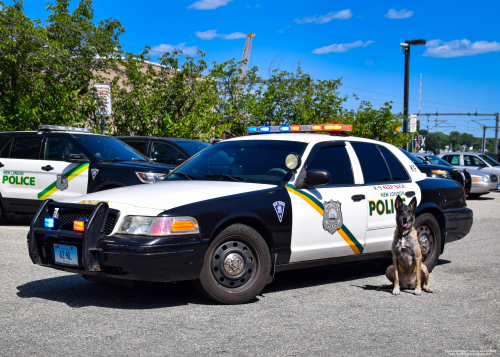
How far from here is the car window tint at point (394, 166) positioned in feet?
22.4

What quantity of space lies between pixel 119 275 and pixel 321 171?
7.10ft

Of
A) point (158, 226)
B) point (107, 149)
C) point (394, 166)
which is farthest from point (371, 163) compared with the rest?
point (107, 149)

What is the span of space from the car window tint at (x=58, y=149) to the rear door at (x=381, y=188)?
19.7 ft

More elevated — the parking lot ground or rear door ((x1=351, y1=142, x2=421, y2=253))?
rear door ((x1=351, y1=142, x2=421, y2=253))

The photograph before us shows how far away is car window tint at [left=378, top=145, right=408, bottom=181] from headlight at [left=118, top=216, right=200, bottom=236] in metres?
2.95

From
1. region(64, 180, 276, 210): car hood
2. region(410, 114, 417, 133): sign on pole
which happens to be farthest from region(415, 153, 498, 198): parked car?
region(64, 180, 276, 210): car hood

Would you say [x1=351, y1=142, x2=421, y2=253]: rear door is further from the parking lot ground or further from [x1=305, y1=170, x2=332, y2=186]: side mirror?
[x1=305, y1=170, x2=332, y2=186]: side mirror

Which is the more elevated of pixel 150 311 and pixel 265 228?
pixel 265 228

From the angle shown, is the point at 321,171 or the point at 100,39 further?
the point at 100,39

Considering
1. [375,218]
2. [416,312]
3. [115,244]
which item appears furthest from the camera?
[375,218]

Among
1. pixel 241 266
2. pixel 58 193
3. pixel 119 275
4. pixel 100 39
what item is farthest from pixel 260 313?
pixel 100 39

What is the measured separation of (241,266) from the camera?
520 centimetres

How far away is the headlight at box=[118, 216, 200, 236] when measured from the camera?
15.6ft

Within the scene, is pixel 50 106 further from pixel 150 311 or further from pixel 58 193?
pixel 150 311
